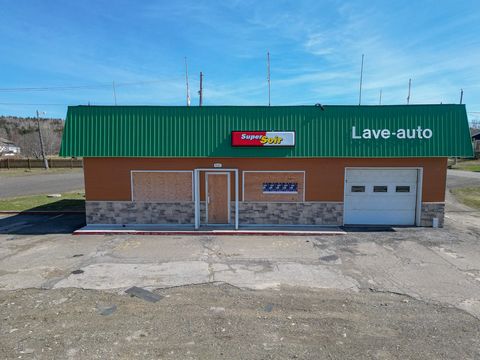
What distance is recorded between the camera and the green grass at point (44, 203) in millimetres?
16391

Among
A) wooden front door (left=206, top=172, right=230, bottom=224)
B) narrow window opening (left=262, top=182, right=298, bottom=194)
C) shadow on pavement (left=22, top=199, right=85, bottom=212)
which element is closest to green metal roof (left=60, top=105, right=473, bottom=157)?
wooden front door (left=206, top=172, right=230, bottom=224)

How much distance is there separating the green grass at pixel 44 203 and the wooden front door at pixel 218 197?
27.0 feet

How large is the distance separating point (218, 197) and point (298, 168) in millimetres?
3597

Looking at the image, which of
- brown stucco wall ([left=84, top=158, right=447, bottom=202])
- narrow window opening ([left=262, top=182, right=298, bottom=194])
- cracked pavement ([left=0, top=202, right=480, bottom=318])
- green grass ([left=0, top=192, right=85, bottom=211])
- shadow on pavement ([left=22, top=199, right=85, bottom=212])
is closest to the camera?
cracked pavement ([left=0, top=202, right=480, bottom=318])

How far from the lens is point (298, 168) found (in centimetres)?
1242

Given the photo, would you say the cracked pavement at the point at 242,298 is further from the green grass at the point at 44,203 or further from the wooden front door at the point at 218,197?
the green grass at the point at 44,203

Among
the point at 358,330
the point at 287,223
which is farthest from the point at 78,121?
the point at 358,330

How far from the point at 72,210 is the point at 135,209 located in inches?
222

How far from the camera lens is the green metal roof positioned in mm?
11875

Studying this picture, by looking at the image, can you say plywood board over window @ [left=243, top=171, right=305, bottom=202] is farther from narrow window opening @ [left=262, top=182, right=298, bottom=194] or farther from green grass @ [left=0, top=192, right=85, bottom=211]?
green grass @ [left=0, top=192, right=85, bottom=211]

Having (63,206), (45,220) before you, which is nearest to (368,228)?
(45,220)

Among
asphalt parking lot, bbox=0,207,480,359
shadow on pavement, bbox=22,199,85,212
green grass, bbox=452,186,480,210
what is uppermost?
green grass, bbox=452,186,480,210

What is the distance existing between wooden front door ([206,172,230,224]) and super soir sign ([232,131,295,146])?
1557 millimetres

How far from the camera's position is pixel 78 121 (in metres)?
12.2
